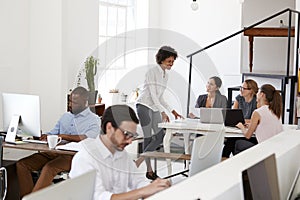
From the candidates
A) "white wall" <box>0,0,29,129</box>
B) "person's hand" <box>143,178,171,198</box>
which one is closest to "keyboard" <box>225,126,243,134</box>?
"white wall" <box>0,0,29,129</box>

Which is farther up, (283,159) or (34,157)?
(283,159)

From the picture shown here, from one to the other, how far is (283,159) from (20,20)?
4.39 meters

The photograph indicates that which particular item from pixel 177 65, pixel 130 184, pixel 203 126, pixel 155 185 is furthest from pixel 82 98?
pixel 177 65

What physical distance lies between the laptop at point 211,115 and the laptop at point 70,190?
4.01 metres

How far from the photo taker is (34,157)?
5195 millimetres

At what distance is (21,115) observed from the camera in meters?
4.67

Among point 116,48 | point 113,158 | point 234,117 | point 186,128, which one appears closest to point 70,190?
point 113,158

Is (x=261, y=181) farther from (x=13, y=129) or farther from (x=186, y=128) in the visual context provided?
(x=186, y=128)

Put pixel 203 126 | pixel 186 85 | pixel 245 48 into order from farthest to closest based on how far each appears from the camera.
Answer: pixel 245 48 → pixel 186 85 → pixel 203 126

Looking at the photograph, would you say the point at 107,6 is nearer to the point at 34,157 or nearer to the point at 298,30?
the point at 298,30

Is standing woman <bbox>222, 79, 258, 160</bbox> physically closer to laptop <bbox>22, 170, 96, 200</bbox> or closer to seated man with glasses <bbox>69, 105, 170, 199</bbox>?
seated man with glasses <bbox>69, 105, 170, 199</bbox>

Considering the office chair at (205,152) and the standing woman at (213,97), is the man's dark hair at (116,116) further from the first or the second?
the standing woman at (213,97)

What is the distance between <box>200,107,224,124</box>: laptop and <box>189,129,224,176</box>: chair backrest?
2.33 metres

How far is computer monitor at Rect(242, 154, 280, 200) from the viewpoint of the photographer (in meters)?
1.86
